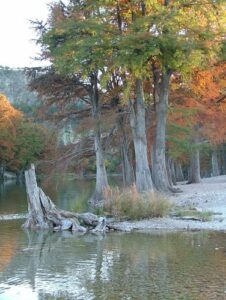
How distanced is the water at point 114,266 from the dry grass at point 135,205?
2715mm

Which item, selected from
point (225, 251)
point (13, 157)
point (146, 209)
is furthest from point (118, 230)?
point (13, 157)

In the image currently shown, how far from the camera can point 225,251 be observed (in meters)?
14.7

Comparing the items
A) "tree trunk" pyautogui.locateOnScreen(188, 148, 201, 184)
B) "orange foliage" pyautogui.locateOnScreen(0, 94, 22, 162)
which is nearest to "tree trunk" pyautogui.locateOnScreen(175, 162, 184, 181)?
"tree trunk" pyautogui.locateOnScreen(188, 148, 201, 184)

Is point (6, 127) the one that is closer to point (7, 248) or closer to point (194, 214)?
point (194, 214)

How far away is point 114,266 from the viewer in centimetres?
1324

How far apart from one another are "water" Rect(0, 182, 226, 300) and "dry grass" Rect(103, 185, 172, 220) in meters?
2.72

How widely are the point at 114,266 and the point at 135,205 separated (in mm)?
8352

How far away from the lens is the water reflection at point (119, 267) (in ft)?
35.3

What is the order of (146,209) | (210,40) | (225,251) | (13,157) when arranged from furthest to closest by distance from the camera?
(13,157) < (210,40) < (146,209) < (225,251)

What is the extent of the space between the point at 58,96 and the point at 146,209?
1722 centimetres

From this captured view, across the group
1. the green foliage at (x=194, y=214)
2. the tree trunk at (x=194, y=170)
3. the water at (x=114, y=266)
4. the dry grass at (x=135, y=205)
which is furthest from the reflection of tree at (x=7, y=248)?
the tree trunk at (x=194, y=170)

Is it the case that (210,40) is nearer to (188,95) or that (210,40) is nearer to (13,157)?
(188,95)

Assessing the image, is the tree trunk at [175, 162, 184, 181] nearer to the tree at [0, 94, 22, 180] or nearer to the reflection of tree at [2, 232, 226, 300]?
the tree at [0, 94, 22, 180]

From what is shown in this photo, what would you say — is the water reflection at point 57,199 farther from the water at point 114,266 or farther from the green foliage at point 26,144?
the green foliage at point 26,144
